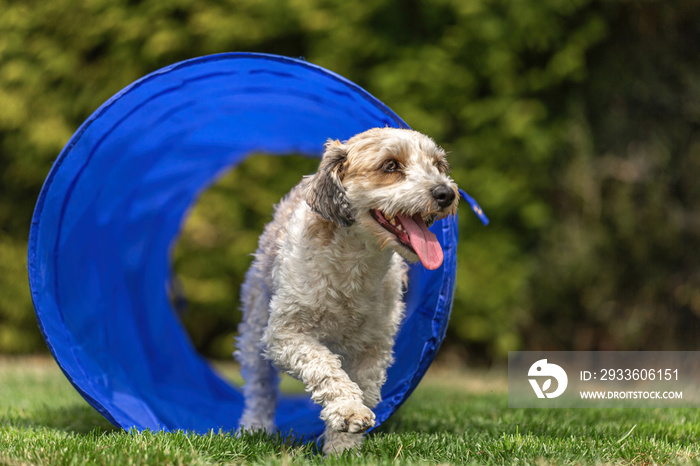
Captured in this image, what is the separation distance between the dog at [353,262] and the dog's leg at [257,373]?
0.65m

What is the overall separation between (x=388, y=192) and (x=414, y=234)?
242mm

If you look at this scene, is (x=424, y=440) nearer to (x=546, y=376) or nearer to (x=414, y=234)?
(x=414, y=234)

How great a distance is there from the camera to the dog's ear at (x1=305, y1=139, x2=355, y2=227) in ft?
11.6

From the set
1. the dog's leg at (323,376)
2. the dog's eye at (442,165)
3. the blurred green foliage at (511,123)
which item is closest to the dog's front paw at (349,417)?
the dog's leg at (323,376)

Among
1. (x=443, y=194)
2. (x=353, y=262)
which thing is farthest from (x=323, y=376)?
(x=443, y=194)

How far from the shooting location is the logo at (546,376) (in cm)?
592

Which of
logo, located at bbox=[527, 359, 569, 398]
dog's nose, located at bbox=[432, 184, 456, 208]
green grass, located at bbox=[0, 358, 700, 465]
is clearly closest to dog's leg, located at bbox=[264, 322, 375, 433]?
green grass, located at bbox=[0, 358, 700, 465]

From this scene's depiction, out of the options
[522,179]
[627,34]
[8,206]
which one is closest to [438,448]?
[522,179]

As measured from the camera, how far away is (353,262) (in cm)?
369

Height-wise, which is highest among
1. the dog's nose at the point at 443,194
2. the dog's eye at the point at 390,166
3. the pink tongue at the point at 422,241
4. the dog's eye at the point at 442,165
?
the dog's eye at the point at 442,165

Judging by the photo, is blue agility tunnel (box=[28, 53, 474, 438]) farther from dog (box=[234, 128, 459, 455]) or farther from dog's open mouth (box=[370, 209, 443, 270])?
dog's open mouth (box=[370, 209, 443, 270])

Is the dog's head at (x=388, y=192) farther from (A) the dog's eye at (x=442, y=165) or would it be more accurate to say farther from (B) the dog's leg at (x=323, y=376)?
(B) the dog's leg at (x=323, y=376)

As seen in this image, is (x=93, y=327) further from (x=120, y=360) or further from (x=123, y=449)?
(x=123, y=449)

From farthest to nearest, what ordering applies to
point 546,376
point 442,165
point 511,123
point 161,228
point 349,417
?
point 511,123 → point 161,228 → point 546,376 → point 442,165 → point 349,417
